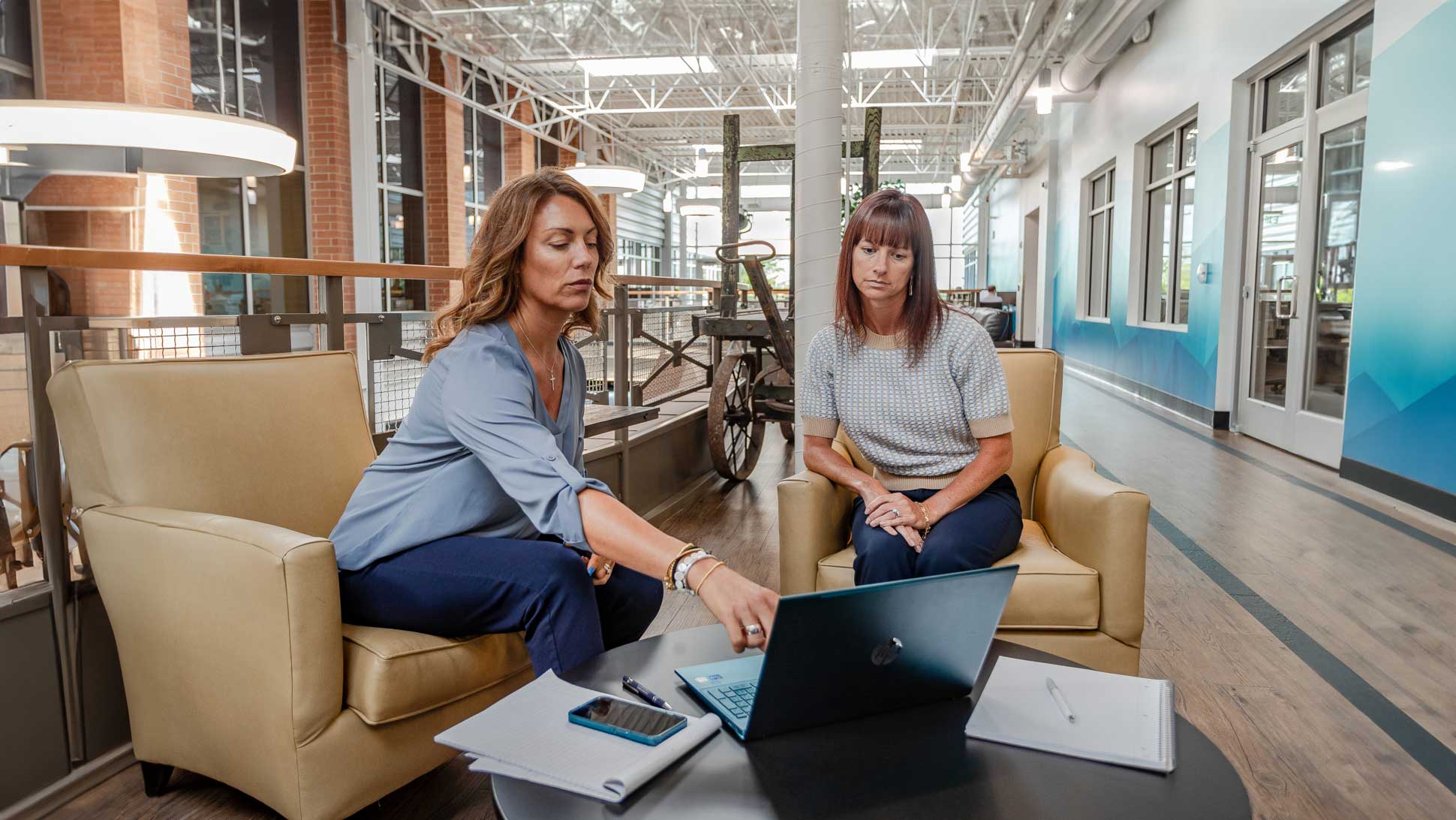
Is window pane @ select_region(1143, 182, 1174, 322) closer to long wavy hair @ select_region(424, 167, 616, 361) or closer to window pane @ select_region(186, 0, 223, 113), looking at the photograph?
window pane @ select_region(186, 0, 223, 113)

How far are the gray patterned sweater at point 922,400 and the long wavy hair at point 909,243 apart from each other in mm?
33

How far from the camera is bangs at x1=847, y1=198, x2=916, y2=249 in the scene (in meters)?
2.26

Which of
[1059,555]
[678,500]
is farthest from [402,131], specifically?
[1059,555]

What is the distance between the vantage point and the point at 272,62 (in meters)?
8.36

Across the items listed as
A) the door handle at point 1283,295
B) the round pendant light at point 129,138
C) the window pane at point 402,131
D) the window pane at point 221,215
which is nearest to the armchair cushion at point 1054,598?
the round pendant light at point 129,138

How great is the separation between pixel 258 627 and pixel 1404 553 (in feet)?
13.0

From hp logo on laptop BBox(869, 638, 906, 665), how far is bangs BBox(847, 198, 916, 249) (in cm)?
132

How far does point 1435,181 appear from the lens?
4.30 metres

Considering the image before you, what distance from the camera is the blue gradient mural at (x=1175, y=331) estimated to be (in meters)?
7.23

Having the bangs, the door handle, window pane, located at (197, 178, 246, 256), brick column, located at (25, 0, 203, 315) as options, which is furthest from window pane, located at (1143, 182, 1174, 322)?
brick column, located at (25, 0, 203, 315)

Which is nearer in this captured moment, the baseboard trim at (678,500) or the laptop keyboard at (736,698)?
the laptop keyboard at (736,698)

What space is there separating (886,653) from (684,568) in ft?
0.92

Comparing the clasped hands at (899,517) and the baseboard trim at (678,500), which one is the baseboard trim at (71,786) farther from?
the baseboard trim at (678,500)

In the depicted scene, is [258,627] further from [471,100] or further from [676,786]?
[471,100]
